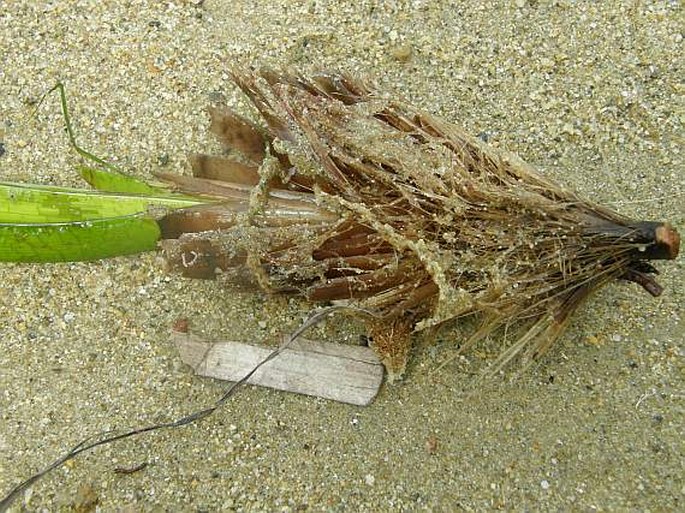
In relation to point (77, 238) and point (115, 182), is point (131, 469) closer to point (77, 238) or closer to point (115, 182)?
point (77, 238)

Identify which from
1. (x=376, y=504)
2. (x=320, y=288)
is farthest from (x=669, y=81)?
(x=376, y=504)

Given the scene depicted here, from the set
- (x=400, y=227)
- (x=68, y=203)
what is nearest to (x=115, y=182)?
(x=68, y=203)

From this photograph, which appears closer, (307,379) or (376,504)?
(376,504)

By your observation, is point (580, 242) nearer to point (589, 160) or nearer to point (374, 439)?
point (589, 160)

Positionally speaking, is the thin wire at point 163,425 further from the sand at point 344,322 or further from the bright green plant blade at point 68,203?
the bright green plant blade at point 68,203

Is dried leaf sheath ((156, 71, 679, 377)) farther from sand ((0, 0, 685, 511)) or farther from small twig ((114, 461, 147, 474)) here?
small twig ((114, 461, 147, 474))
